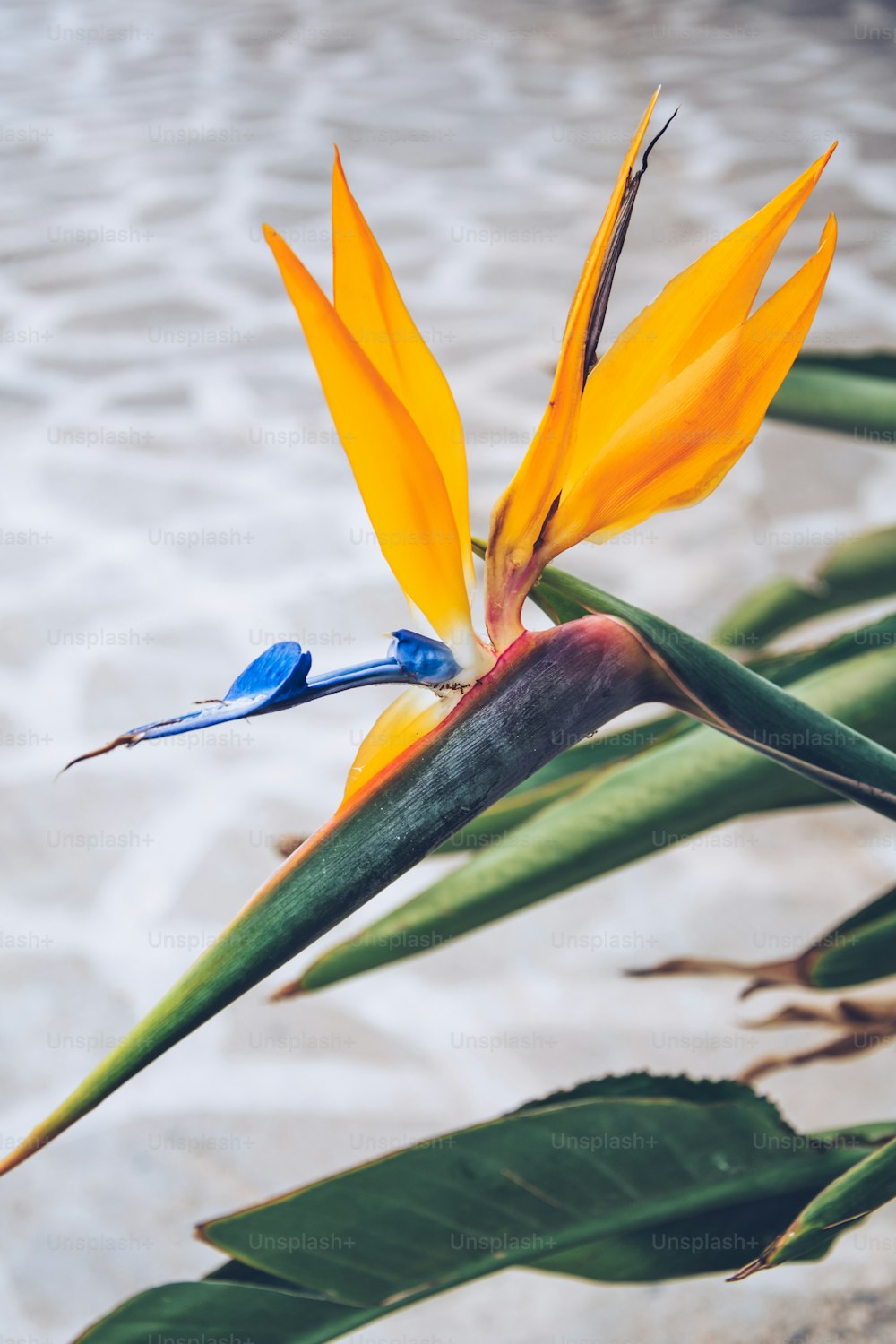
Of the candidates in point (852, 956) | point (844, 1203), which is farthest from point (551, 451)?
point (852, 956)

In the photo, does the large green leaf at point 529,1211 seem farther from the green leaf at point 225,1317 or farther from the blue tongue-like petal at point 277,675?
the blue tongue-like petal at point 277,675

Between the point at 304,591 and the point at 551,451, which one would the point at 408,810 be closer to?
the point at 551,451

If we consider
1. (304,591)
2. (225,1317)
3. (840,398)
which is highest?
(840,398)

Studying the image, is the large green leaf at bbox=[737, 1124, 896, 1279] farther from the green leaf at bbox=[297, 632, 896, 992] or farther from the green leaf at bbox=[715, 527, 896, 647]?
the green leaf at bbox=[715, 527, 896, 647]

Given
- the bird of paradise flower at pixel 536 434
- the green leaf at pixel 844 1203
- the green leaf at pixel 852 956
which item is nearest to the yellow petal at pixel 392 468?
the bird of paradise flower at pixel 536 434

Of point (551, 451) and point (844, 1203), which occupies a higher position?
point (551, 451)

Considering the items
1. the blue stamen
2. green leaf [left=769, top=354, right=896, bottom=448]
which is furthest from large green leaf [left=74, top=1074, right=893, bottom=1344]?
green leaf [left=769, top=354, right=896, bottom=448]
